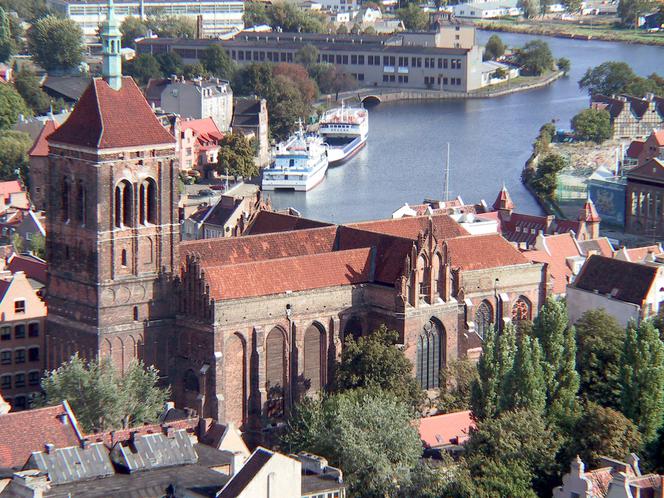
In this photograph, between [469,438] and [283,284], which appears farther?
[283,284]

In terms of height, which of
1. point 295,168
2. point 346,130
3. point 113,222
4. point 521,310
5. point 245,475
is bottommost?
point 346,130

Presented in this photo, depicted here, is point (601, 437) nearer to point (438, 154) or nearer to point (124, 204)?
point (124, 204)

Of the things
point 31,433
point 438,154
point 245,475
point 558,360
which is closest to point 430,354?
point 558,360

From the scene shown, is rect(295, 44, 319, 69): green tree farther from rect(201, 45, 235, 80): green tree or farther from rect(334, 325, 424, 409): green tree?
rect(334, 325, 424, 409): green tree

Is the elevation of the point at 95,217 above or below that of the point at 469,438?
above

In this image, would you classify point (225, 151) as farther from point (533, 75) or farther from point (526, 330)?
point (533, 75)

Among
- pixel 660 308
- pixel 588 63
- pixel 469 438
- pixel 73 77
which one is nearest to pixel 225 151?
pixel 73 77

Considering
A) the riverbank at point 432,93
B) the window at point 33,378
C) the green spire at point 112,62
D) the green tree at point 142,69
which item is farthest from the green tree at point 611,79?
the green spire at point 112,62

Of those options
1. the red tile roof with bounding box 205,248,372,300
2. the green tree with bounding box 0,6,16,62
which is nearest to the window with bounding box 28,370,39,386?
the red tile roof with bounding box 205,248,372,300
